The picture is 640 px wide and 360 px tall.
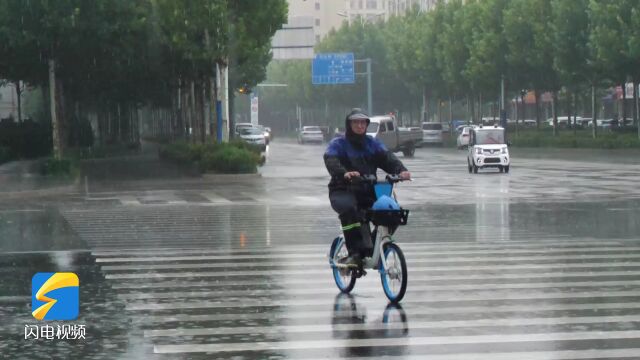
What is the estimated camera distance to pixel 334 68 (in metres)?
89.7

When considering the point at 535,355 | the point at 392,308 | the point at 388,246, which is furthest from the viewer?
the point at 388,246

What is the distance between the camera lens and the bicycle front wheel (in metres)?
11.2

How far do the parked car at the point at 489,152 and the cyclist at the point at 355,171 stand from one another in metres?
31.1

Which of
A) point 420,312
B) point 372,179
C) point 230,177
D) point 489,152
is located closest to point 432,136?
point 489,152

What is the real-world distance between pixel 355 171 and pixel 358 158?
200 mm

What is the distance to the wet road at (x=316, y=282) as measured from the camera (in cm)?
930

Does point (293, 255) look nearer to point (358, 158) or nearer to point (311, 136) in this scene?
point (358, 158)

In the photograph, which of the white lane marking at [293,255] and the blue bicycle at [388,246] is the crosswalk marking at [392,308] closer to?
the white lane marking at [293,255]

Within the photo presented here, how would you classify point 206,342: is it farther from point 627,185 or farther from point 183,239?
point 627,185

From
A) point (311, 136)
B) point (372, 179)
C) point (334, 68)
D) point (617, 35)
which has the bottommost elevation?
point (311, 136)

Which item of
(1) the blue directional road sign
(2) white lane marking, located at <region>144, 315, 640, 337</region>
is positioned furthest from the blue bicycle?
(1) the blue directional road sign

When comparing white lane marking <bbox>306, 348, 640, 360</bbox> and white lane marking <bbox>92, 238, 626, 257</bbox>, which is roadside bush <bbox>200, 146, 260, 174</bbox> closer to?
white lane marking <bbox>92, 238, 626, 257</bbox>

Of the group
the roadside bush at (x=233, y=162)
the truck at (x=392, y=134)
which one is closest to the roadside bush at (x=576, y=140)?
the truck at (x=392, y=134)

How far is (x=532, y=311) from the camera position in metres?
10.8
